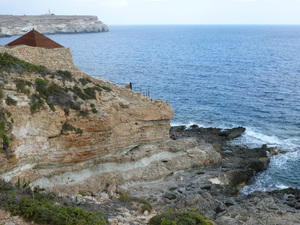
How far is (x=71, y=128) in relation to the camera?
25.8 m

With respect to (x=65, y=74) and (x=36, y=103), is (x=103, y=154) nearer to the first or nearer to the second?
(x=36, y=103)

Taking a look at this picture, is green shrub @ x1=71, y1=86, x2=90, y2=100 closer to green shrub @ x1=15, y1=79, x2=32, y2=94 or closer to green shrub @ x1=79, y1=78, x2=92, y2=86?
green shrub @ x1=79, y1=78, x2=92, y2=86

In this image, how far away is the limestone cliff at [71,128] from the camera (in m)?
23.5

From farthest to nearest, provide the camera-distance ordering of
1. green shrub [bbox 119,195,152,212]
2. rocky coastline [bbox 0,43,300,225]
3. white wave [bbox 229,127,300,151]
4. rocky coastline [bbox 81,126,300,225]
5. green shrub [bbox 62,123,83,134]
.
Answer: white wave [bbox 229,127,300,151]
green shrub [bbox 62,123,83,134]
green shrub [bbox 119,195,152,212]
rocky coastline [bbox 81,126,300,225]
rocky coastline [bbox 0,43,300,225]

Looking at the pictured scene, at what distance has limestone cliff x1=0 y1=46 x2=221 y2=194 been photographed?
77.0 ft

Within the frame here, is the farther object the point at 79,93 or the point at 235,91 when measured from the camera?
the point at 235,91

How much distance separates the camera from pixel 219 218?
75.4 feet

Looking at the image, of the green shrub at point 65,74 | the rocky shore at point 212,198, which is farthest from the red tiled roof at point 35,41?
the rocky shore at point 212,198

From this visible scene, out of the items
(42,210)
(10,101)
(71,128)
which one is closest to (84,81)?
(71,128)

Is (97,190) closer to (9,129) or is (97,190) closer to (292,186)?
(9,129)

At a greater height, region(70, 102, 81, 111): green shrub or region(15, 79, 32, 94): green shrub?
region(15, 79, 32, 94): green shrub

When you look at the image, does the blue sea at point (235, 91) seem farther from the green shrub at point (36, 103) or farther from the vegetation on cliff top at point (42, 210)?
the green shrub at point (36, 103)

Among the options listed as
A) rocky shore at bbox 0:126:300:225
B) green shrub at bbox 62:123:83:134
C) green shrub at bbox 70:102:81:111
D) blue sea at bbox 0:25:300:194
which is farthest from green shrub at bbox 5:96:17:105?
blue sea at bbox 0:25:300:194

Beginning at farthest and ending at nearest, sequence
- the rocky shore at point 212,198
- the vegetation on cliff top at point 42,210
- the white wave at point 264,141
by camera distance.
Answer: the white wave at point 264,141 → the rocky shore at point 212,198 → the vegetation on cliff top at point 42,210
